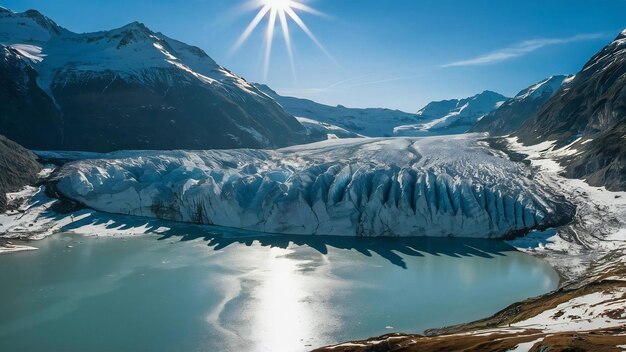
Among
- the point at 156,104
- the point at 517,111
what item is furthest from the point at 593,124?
the point at 156,104

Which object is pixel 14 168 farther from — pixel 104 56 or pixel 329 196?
pixel 104 56

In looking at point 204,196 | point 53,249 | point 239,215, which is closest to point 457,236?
point 239,215

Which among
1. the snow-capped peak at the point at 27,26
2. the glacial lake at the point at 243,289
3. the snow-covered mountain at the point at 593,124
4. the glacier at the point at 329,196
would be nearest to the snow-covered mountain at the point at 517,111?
the snow-covered mountain at the point at 593,124

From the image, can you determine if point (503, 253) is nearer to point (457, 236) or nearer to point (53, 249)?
point (457, 236)

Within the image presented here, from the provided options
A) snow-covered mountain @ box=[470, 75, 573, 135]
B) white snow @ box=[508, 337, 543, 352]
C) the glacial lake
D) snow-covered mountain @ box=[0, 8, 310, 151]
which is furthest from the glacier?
snow-covered mountain @ box=[470, 75, 573, 135]

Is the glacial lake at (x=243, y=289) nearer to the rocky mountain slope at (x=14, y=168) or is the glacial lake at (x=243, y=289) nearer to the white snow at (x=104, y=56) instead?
the rocky mountain slope at (x=14, y=168)
